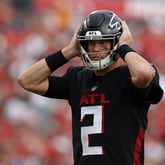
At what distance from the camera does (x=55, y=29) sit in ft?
38.7

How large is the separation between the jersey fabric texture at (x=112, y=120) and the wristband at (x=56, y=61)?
0.39 m

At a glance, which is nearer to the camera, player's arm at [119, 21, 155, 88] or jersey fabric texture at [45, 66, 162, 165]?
player's arm at [119, 21, 155, 88]

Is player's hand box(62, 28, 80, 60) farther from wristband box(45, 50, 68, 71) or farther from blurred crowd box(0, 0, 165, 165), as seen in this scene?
blurred crowd box(0, 0, 165, 165)

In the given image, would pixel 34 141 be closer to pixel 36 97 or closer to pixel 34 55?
pixel 36 97

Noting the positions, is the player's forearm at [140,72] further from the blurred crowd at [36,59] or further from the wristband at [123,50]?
the blurred crowd at [36,59]

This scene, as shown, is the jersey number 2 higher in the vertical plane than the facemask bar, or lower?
lower

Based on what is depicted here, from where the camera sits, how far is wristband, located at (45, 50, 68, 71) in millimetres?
5539

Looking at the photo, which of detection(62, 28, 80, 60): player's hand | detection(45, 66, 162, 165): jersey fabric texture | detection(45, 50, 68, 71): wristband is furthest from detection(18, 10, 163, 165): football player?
detection(45, 50, 68, 71): wristband

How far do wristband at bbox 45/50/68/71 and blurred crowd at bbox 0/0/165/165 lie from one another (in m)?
3.26

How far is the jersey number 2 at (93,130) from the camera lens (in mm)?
5051

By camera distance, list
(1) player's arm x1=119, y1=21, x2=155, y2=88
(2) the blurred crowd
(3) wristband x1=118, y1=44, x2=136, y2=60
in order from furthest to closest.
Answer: (2) the blurred crowd < (3) wristband x1=118, y1=44, x2=136, y2=60 < (1) player's arm x1=119, y1=21, x2=155, y2=88

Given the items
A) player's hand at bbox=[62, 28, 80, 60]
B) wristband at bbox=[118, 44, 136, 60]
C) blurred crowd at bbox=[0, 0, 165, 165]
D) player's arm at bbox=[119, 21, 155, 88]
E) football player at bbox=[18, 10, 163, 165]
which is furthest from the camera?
blurred crowd at bbox=[0, 0, 165, 165]

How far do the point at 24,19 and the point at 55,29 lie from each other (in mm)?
819

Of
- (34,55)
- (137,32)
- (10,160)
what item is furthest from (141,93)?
(137,32)
